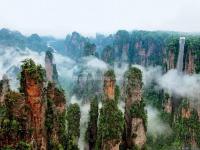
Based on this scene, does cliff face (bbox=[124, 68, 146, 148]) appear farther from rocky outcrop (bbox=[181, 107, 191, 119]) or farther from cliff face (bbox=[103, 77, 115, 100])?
rocky outcrop (bbox=[181, 107, 191, 119])

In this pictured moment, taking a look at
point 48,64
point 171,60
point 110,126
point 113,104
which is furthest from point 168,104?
point 110,126

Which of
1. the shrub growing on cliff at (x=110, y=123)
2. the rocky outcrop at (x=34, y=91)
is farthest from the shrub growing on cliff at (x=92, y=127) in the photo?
the rocky outcrop at (x=34, y=91)

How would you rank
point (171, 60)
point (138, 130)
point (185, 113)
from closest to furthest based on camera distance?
1. point (138, 130)
2. point (185, 113)
3. point (171, 60)

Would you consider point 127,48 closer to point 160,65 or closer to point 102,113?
point 160,65

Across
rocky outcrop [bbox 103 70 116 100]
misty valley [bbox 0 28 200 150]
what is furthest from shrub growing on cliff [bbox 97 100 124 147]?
rocky outcrop [bbox 103 70 116 100]

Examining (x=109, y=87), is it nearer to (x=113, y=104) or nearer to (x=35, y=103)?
(x=113, y=104)

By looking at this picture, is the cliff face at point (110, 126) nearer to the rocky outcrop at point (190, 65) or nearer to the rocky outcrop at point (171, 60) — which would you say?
the rocky outcrop at point (190, 65)

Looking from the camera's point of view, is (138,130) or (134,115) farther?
(134,115)
